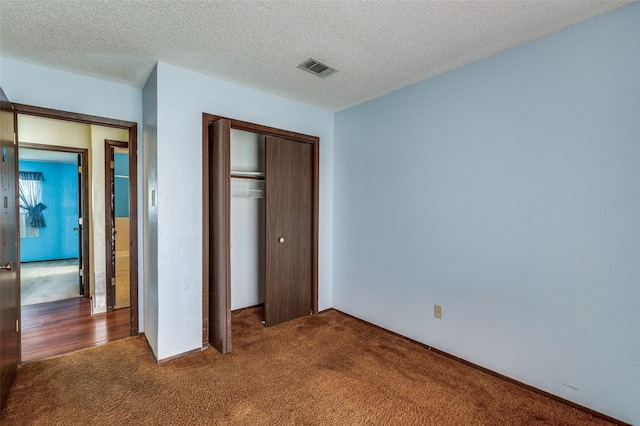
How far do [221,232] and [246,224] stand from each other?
1184 millimetres

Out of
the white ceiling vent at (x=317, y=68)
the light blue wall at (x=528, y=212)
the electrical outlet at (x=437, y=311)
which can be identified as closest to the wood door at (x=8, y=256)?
the white ceiling vent at (x=317, y=68)

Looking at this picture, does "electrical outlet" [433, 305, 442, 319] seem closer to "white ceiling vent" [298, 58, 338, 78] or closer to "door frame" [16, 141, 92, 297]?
"white ceiling vent" [298, 58, 338, 78]

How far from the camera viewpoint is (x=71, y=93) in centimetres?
259

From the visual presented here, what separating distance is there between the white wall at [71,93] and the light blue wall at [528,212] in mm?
2479

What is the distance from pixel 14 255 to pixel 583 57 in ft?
14.0

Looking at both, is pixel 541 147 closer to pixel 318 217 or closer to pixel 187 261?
pixel 318 217

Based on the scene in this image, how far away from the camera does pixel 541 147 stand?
2.06 m

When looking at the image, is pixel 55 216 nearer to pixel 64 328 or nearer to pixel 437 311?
pixel 64 328

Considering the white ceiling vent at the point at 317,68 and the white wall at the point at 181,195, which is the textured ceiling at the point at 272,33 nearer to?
the white ceiling vent at the point at 317,68

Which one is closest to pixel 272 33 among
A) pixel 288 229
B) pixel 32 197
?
pixel 288 229

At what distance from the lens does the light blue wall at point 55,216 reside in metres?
7.02

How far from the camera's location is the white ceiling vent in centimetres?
244

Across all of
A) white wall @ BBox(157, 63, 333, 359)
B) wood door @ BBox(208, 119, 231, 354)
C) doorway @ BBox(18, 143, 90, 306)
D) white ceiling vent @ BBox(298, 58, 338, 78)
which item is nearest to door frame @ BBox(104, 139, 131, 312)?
white wall @ BBox(157, 63, 333, 359)

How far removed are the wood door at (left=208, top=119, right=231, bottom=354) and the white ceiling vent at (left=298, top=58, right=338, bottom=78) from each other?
0.83m
